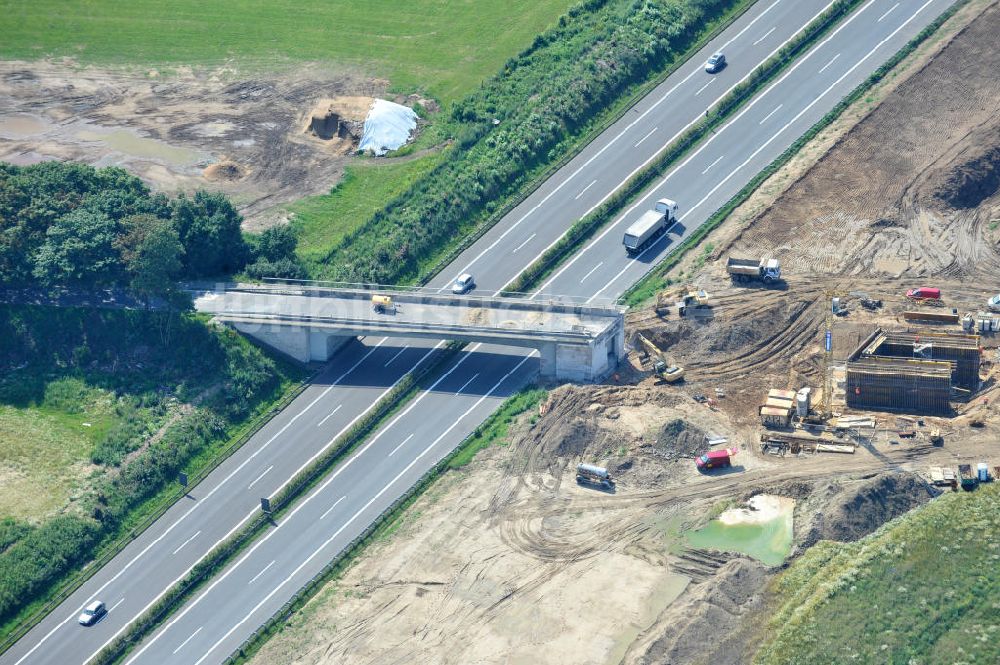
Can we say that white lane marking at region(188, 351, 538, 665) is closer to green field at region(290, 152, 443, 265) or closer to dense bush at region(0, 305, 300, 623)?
dense bush at region(0, 305, 300, 623)

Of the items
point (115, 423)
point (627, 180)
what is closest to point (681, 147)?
point (627, 180)

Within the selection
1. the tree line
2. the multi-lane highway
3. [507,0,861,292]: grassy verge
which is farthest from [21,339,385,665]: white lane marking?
[507,0,861,292]: grassy verge

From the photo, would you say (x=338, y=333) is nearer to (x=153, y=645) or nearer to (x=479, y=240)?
(x=479, y=240)

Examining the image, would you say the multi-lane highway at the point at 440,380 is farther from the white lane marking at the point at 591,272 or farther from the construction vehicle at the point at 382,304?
the construction vehicle at the point at 382,304

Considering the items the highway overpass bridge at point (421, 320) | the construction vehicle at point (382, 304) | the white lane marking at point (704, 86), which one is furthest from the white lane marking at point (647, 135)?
the construction vehicle at point (382, 304)

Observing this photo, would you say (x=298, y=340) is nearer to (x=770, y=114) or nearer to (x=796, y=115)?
(x=770, y=114)

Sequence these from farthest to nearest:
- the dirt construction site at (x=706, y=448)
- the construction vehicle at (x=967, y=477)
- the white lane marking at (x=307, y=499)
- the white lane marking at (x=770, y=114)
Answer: the white lane marking at (x=770, y=114), the white lane marking at (x=307, y=499), the construction vehicle at (x=967, y=477), the dirt construction site at (x=706, y=448)

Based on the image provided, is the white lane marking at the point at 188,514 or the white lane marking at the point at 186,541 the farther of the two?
the white lane marking at the point at 186,541
